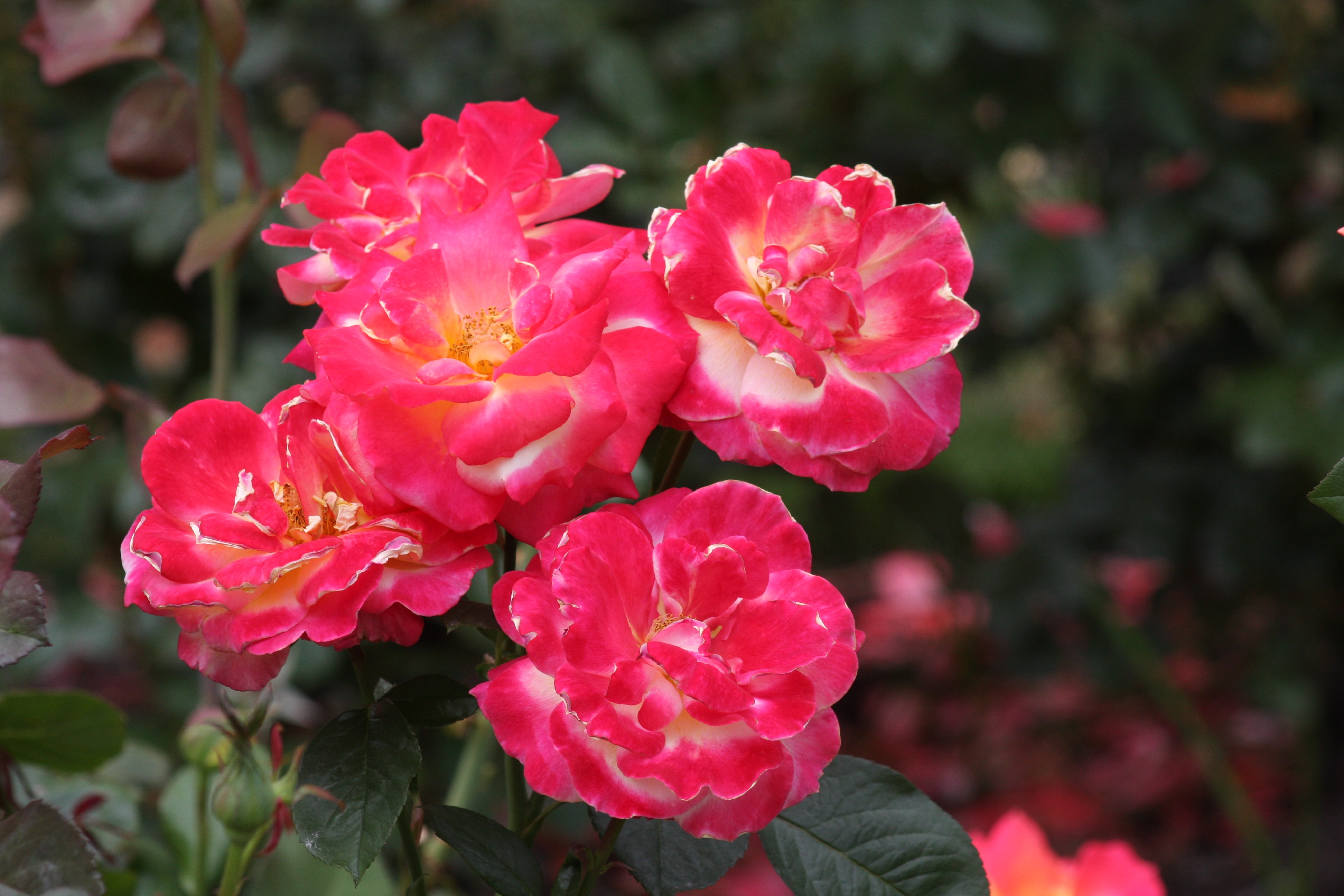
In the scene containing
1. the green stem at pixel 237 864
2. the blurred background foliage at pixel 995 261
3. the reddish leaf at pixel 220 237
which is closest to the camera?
the green stem at pixel 237 864

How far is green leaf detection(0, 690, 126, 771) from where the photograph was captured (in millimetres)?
364

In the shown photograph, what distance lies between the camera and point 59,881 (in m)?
0.26

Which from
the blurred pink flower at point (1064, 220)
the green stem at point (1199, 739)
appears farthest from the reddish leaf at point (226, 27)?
the green stem at point (1199, 739)

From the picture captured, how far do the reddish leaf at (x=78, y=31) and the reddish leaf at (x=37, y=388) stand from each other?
0.41 feet

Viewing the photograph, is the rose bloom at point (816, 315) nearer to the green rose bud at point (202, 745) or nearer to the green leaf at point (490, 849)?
the green leaf at point (490, 849)

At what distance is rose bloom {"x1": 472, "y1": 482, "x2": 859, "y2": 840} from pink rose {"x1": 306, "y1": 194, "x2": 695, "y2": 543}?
16 mm

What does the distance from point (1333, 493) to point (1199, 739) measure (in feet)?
3.04

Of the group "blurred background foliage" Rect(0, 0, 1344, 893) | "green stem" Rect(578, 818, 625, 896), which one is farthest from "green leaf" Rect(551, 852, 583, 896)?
"blurred background foliage" Rect(0, 0, 1344, 893)

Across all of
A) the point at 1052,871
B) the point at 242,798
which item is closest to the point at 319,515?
the point at 242,798

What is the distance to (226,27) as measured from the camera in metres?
0.50

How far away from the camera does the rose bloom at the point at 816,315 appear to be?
0.87 ft

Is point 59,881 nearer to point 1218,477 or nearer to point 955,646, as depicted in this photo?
point 1218,477

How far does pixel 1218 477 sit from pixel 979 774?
50 cm

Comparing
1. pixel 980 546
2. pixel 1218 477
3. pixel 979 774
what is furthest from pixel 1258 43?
pixel 979 774
